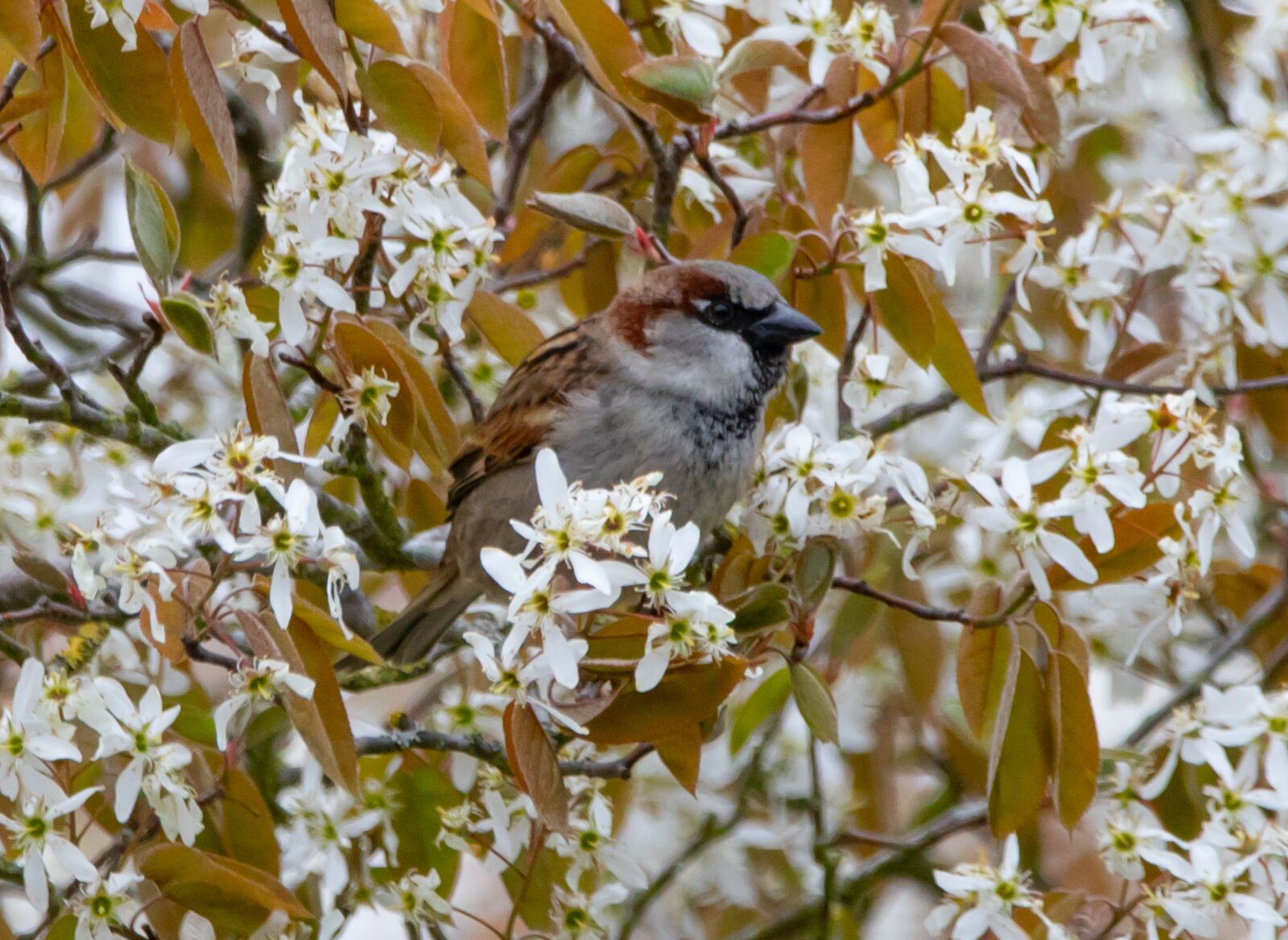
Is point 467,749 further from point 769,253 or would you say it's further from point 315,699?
point 769,253

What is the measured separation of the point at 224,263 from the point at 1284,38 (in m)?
1.83

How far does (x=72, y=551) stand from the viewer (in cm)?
155

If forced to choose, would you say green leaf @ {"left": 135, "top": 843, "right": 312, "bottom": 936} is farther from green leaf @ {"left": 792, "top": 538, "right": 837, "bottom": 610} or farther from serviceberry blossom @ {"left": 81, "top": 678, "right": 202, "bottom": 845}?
green leaf @ {"left": 792, "top": 538, "right": 837, "bottom": 610}

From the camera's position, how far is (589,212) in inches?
68.9

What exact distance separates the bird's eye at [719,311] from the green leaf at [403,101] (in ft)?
2.29

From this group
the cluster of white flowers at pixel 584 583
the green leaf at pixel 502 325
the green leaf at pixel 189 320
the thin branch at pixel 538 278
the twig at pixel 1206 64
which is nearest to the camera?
the cluster of white flowers at pixel 584 583

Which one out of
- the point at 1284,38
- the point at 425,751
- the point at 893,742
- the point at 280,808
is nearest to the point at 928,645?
the point at 893,742

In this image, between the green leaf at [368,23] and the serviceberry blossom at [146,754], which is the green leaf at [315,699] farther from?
the green leaf at [368,23]

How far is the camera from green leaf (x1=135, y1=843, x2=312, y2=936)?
1450 millimetres

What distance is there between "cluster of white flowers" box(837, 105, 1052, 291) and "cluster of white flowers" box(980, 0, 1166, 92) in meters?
0.18

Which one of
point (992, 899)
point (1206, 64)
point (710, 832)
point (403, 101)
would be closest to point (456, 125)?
point (403, 101)

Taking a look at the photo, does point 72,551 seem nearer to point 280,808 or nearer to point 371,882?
A: point 371,882

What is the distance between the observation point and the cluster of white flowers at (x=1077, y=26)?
6.11 feet

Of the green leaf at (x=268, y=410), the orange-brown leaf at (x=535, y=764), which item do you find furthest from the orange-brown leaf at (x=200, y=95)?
the orange-brown leaf at (x=535, y=764)
